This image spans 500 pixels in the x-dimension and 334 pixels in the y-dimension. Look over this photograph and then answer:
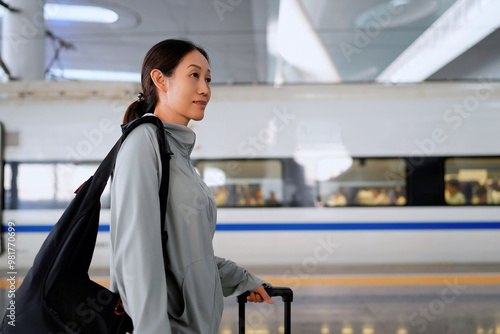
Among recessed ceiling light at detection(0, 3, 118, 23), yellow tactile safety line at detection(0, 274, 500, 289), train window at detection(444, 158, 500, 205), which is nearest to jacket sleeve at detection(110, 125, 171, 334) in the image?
yellow tactile safety line at detection(0, 274, 500, 289)

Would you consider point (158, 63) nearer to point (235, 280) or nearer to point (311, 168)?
point (235, 280)

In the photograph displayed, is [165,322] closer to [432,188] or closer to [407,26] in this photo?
[432,188]

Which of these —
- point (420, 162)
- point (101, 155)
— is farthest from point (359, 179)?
point (101, 155)

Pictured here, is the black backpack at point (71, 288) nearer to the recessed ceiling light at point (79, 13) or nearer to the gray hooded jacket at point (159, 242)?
the gray hooded jacket at point (159, 242)

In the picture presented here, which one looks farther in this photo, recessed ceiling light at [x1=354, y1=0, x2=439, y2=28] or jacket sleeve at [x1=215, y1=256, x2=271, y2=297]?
recessed ceiling light at [x1=354, y1=0, x2=439, y2=28]

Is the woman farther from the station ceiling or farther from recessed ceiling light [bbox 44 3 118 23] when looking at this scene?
recessed ceiling light [bbox 44 3 118 23]

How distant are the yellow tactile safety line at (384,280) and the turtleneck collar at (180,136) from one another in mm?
4617

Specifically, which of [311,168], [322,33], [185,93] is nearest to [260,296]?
[185,93]

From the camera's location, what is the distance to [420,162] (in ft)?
20.2

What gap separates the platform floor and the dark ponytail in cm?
324

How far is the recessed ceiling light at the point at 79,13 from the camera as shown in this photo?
425 inches

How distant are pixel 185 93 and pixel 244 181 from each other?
467cm

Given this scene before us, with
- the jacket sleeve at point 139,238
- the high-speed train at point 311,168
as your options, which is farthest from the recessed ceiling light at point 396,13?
the jacket sleeve at point 139,238

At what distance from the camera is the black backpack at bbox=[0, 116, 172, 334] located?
3.91 ft
